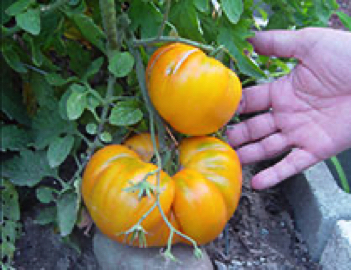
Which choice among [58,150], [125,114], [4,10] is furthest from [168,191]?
[4,10]

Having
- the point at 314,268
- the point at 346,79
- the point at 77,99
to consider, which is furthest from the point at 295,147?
the point at 77,99

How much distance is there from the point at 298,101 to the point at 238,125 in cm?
22

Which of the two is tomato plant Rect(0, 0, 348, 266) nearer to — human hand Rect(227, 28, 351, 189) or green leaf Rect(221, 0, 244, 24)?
green leaf Rect(221, 0, 244, 24)

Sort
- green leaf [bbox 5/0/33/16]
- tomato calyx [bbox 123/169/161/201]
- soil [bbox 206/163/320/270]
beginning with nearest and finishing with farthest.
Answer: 1. tomato calyx [bbox 123/169/161/201]
2. green leaf [bbox 5/0/33/16]
3. soil [bbox 206/163/320/270]

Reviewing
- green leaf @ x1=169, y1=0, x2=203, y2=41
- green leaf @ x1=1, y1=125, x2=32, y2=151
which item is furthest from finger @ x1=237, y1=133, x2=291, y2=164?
green leaf @ x1=1, y1=125, x2=32, y2=151

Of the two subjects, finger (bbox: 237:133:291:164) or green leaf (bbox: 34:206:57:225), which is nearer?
green leaf (bbox: 34:206:57:225)

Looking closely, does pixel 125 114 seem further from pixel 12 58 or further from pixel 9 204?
pixel 9 204

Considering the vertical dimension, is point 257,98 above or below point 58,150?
below

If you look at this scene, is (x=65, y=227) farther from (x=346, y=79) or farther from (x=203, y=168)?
(x=346, y=79)

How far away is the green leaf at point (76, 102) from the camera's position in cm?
94

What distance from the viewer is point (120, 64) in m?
0.99

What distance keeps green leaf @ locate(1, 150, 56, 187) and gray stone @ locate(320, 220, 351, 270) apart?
0.81 metres

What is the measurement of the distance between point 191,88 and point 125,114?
0.60 ft

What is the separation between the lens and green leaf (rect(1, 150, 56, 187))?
111 cm
